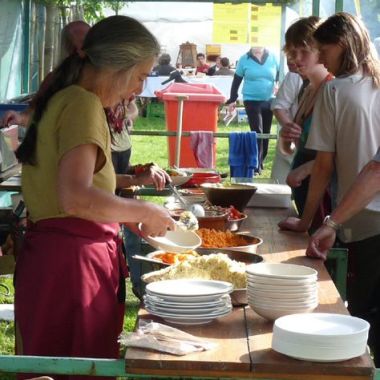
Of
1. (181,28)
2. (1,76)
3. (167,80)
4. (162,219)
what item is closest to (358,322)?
(162,219)

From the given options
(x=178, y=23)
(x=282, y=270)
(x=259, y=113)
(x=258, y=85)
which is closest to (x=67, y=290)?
(x=282, y=270)

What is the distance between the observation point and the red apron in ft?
8.99

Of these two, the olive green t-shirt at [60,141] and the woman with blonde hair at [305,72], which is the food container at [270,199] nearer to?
the woman with blonde hair at [305,72]

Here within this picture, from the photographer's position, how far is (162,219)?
262 centimetres

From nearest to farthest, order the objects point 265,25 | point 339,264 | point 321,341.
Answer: point 321,341 → point 339,264 → point 265,25

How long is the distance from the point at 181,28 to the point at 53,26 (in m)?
8.87

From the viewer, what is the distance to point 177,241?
3191mm

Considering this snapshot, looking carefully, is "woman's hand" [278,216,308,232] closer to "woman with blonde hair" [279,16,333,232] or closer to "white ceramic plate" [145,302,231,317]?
"woman with blonde hair" [279,16,333,232]

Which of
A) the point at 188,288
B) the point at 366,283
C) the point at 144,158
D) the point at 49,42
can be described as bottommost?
the point at 144,158

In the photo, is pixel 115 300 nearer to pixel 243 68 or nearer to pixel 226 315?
pixel 226 315

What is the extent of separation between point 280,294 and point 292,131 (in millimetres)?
2909

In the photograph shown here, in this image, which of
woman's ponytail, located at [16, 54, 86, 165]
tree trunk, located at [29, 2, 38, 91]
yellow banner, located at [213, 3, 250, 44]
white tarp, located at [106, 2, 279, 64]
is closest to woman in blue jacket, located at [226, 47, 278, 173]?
white tarp, located at [106, 2, 279, 64]

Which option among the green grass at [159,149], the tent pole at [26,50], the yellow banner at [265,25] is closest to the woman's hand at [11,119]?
the tent pole at [26,50]

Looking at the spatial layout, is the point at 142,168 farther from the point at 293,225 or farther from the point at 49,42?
the point at 49,42
